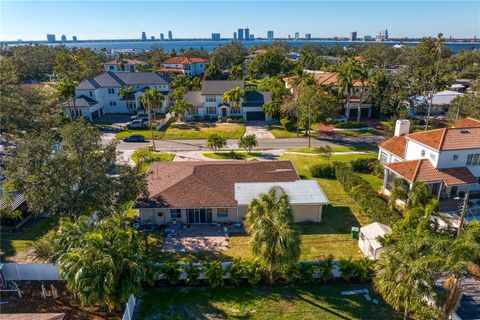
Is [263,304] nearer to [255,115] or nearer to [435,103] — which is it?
[255,115]

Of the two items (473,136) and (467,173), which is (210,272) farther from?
(473,136)

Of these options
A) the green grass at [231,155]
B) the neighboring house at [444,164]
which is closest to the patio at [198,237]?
the green grass at [231,155]

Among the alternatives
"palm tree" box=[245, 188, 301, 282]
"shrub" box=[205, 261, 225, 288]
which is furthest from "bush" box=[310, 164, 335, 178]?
"shrub" box=[205, 261, 225, 288]

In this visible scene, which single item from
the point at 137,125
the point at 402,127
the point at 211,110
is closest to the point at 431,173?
the point at 402,127

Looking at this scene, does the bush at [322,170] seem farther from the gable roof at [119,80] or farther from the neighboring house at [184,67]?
the neighboring house at [184,67]

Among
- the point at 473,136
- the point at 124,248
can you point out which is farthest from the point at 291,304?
the point at 473,136

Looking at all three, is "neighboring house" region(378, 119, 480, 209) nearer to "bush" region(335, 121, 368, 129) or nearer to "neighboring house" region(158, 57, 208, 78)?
"bush" region(335, 121, 368, 129)
